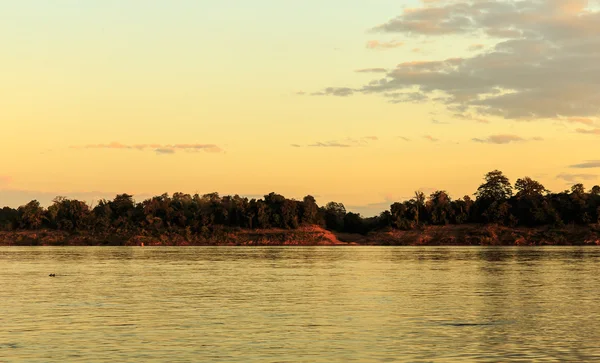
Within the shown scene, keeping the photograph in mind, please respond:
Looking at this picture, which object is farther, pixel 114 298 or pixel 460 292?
pixel 460 292

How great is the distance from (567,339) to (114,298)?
36.1 metres

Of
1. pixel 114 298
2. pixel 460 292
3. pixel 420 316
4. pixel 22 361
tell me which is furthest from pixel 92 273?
pixel 22 361

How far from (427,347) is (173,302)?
88.0ft

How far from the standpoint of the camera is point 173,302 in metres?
60.3

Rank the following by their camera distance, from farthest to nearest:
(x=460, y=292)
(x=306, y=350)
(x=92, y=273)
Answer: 1. (x=92, y=273)
2. (x=460, y=292)
3. (x=306, y=350)

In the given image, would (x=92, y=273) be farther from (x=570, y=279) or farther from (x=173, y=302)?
(x=570, y=279)

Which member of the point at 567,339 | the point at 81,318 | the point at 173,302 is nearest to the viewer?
the point at 567,339

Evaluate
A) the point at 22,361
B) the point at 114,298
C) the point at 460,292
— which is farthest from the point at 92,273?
the point at 22,361

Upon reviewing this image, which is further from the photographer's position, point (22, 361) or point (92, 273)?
point (92, 273)

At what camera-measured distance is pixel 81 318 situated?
1960 inches

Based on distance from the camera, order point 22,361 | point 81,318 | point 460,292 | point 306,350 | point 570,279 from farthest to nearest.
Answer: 1. point 570,279
2. point 460,292
3. point 81,318
4. point 306,350
5. point 22,361

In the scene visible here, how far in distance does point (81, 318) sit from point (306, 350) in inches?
721

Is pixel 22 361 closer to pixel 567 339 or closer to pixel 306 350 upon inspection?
pixel 306 350

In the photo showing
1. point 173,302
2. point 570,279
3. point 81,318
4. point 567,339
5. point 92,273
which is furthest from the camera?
point 92,273
